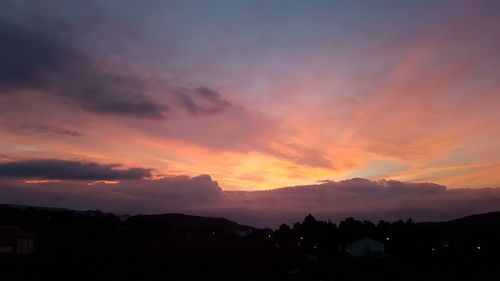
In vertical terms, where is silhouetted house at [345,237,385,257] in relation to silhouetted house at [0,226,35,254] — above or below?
below

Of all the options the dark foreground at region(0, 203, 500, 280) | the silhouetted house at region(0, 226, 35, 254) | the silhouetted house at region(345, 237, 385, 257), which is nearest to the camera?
the dark foreground at region(0, 203, 500, 280)

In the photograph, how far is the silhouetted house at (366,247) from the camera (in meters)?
72.3

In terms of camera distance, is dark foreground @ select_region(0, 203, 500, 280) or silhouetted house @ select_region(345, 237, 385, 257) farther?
silhouetted house @ select_region(345, 237, 385, 257)

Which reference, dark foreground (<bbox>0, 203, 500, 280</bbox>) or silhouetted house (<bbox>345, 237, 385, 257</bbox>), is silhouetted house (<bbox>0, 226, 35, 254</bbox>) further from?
silhouetted house (<bbox>345, 237, 385, 257</bbox>)

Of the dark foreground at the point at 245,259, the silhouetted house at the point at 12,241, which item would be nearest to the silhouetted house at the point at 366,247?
the dark foreground at the point at 245,259

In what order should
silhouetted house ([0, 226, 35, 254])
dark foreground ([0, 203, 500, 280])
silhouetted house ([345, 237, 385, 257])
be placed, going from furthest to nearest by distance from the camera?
silhouetted house ([345, 237, 385, 257])
silhouetted house ([0, 226, 35, 254])
dark foreground ([0, 203, 500, 280])

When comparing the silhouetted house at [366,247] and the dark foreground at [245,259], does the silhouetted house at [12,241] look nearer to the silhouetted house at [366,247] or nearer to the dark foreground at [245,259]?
the dark foreground at [245,259]

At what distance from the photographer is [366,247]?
73000mm

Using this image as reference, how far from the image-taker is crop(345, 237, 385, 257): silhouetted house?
7231 cm

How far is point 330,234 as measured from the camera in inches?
3312

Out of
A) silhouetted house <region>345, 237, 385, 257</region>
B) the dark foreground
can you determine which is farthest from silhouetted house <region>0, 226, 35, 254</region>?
silhouetted house <region>345, 237, 385, 257</region>

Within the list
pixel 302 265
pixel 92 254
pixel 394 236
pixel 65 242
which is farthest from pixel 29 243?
pixel 394 236

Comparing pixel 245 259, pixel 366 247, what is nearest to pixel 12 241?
pixel 245 259

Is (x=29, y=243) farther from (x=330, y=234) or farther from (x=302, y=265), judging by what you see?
(x=330, y=234)
